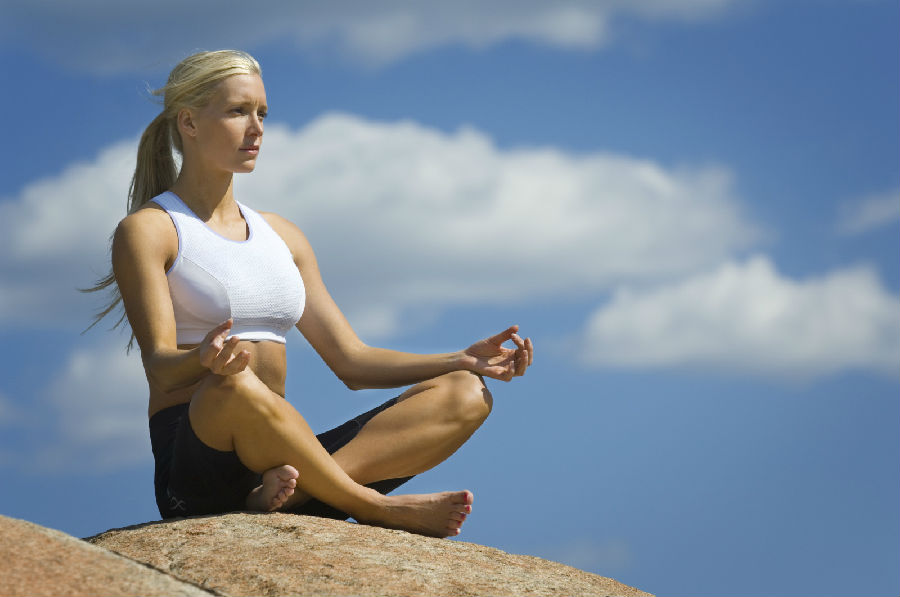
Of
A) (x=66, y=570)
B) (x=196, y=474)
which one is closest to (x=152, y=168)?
(x=196, y=474)

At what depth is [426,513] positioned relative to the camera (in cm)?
467

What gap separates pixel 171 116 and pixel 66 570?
7.98 ft

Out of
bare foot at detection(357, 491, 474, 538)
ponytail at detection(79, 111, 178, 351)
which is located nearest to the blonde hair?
ponytail at detection(79, 111, 178, 351)

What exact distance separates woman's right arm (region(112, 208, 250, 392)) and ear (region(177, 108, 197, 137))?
15.7 inches

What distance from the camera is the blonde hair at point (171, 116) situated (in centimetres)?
485

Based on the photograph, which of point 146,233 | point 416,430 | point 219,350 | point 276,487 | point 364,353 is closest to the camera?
point 219,350

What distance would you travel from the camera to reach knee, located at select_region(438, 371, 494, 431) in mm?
4871

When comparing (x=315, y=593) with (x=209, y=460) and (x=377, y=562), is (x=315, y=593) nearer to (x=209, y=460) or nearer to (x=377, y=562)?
(x=377, y=562)

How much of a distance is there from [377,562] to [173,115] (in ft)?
7.70

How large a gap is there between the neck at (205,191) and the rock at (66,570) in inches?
71.1

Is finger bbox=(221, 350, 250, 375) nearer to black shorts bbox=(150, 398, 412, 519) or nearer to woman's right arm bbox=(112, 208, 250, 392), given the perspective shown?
woman's right arm bbox=(112, 208, 250, 392)

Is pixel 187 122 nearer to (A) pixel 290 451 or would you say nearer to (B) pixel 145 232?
(B) pixel 145 232

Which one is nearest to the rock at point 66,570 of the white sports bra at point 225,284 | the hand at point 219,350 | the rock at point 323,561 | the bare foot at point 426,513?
the rock at point 323,561

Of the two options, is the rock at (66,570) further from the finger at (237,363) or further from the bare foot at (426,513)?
the bare foot at (426,513)
